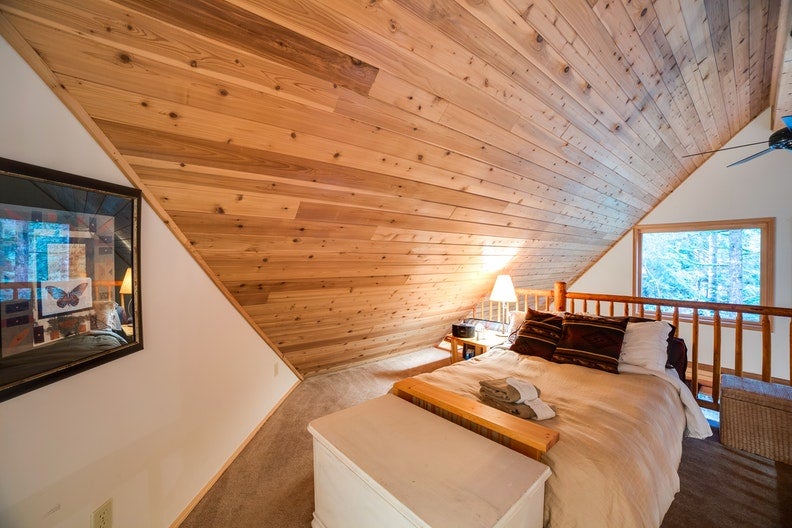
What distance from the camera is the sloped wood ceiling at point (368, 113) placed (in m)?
1.01

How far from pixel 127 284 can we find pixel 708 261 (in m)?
5.85

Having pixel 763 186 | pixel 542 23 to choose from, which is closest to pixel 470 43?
pixel 542 23

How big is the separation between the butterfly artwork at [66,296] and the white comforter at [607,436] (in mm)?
1668

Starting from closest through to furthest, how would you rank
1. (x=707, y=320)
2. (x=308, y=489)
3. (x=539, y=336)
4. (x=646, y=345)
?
1. (x=308, y=489)
2. (x=646, y=345)
3. (x=539, y=336)
4. (x=707, y=320)

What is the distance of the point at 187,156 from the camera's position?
1273 millimetres

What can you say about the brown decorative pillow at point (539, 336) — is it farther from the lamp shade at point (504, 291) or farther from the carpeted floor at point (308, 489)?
the carpeted floor at point (308, 489)

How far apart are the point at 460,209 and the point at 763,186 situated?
4.04 metres

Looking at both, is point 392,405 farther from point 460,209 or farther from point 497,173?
point 497,173

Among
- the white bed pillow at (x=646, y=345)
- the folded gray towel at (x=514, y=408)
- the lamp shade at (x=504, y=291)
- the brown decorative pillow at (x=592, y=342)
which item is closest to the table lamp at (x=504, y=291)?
the lamp shade at (x=504, y=291)

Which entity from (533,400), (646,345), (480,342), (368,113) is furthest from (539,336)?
(368,113)

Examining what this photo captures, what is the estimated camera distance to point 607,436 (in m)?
1.31

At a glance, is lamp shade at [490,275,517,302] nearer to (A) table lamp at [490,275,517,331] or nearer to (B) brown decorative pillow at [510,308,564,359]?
(A) table lamp at [490,275,517,331]

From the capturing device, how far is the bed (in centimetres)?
114

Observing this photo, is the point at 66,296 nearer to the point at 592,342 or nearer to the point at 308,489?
the point at 308,489
